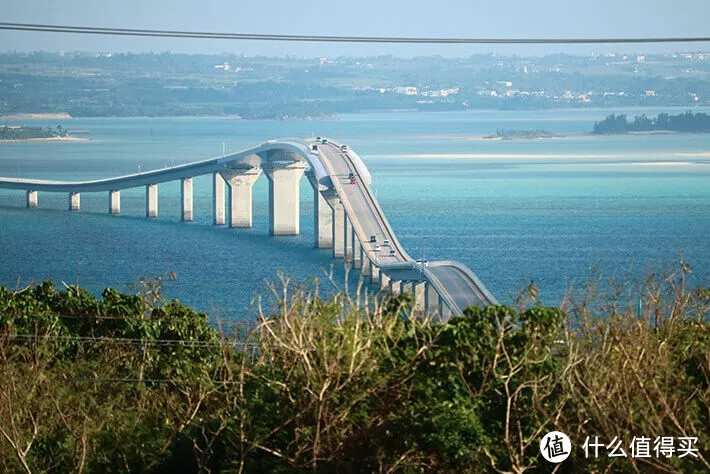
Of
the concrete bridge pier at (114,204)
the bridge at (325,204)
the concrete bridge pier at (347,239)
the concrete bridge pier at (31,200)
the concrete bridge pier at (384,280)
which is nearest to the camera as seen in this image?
the bridge at (325,204)

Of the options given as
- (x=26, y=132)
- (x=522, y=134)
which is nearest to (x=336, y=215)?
(x=26, y=132)

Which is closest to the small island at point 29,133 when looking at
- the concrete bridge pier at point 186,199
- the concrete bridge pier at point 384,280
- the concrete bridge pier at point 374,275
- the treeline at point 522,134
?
the treeline at point 522,134

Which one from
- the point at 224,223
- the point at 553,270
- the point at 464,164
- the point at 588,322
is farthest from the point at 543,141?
the point at 588,322

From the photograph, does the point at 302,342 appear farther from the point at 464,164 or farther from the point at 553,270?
the point at 464,164

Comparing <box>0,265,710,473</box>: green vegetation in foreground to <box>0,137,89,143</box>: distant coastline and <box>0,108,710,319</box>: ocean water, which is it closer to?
<box>0,108,710,319</box>: ocean water

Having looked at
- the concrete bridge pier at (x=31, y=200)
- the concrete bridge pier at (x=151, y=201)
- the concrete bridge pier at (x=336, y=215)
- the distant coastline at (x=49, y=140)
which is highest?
the concrete bridge pier at (x=336, y=215)

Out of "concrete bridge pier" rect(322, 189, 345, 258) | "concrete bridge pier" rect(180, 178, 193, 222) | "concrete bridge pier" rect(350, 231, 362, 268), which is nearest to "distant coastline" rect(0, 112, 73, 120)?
"concrete bridge pier" rect(180, 178, 193, 222)

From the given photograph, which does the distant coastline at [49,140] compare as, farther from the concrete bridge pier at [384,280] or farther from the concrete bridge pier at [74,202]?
the concrete bridge pier at [384,280]
